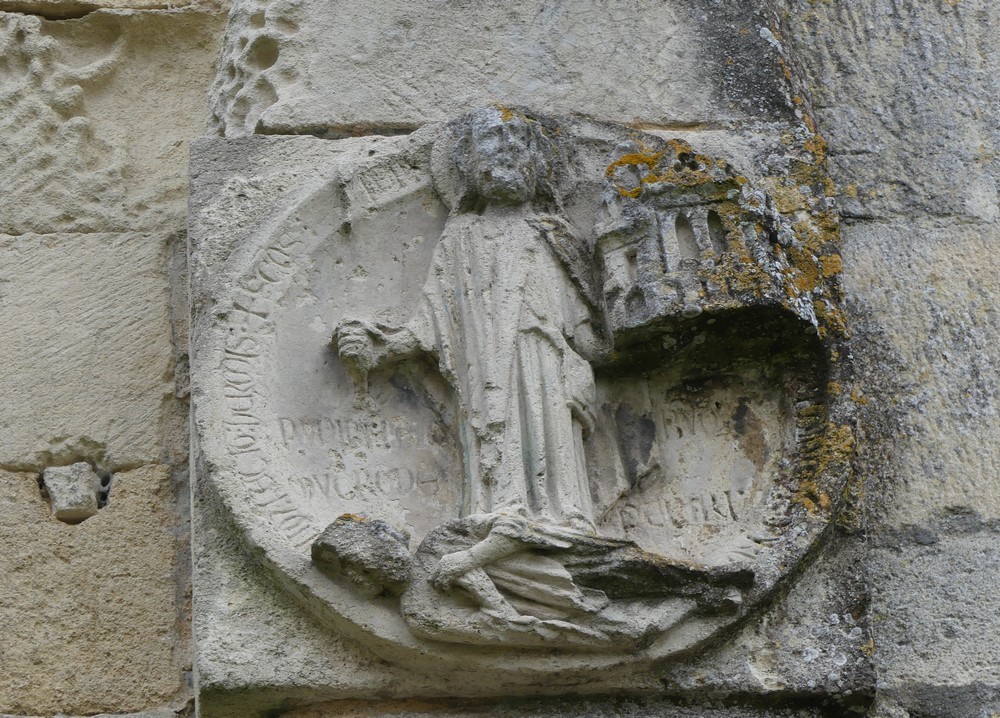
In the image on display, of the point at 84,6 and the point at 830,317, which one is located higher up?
the point at 84,6

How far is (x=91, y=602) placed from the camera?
4391mm

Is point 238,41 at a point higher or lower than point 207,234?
higher

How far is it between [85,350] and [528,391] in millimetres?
1302

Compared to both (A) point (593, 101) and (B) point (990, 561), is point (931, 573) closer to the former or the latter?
(B) point (990, 561)

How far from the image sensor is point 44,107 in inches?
198

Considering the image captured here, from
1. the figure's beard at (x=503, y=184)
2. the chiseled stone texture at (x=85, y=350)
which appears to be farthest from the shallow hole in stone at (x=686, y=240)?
the chiseled stone texture at (x=85, y=350)

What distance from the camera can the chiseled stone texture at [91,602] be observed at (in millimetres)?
4301

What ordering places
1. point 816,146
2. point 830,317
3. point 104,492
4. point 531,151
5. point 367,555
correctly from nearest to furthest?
point 367,555 → point 830,317 → point 531,151 → point 816,146 → point 104,492

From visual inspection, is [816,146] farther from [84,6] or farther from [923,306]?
[84,6]

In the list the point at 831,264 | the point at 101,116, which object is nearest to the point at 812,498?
the point at 831,264

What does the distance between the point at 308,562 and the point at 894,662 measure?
4.39ft

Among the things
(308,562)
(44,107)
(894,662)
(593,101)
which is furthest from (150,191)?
(894,662)

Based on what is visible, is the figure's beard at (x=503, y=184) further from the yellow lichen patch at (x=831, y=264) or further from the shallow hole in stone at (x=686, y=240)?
the yellow lichen patch at (x=831, y=264)

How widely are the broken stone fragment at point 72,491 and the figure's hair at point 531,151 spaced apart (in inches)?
45.0
